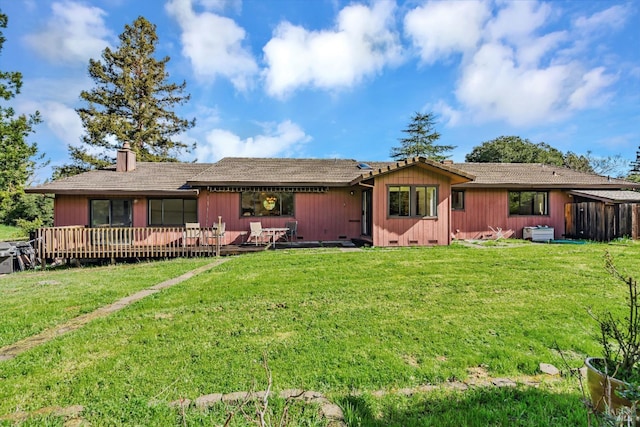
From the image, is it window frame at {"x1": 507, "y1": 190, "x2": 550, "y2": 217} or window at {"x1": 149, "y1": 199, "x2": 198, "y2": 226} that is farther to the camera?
window frame at {"x1": 507, "y1": 190, "x2": 550, "y2": 217}

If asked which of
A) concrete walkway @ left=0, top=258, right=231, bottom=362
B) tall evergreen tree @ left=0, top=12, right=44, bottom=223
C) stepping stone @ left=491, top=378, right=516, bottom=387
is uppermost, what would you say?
tall evergreen tree @ left=0, top=12, right=44, bottom=223

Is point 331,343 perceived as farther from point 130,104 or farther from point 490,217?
point 130,104

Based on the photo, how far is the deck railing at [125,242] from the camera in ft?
37.3

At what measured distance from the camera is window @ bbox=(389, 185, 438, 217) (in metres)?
12.2

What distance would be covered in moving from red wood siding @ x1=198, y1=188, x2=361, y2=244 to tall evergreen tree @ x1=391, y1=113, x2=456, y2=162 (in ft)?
88.7

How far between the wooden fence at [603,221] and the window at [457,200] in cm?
480

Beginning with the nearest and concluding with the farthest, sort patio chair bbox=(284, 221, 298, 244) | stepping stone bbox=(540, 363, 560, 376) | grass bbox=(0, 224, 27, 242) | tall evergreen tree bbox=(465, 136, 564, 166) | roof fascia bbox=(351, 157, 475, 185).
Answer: stepping stone bbox=(540, 363, 560, 376) < roof fascia bbox=(351, 157, 475, 185) < patio chair bbox=(284, 221, 298, 244) < grass bbox=(0, 224, 27, 242) < tall evergreen tree bbox=(465, 136, 564, 166)

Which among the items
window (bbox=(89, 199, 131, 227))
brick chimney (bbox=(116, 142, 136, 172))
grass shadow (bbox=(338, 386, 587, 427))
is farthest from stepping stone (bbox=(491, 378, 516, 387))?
brick chimney (bbox=(116, 142, 136, 172))

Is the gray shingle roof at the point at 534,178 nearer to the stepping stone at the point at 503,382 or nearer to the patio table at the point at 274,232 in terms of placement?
the patio table at the point at 274,232

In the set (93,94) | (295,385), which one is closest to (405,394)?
(295,385)

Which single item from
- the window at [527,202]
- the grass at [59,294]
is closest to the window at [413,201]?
the window at [527,202]

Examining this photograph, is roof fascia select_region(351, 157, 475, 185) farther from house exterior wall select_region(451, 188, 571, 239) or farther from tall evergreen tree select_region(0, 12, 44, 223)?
tall evergreen tree select_region(0, 12, 44, 223)

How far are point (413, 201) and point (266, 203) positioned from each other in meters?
6.16

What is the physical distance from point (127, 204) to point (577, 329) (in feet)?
48.6
